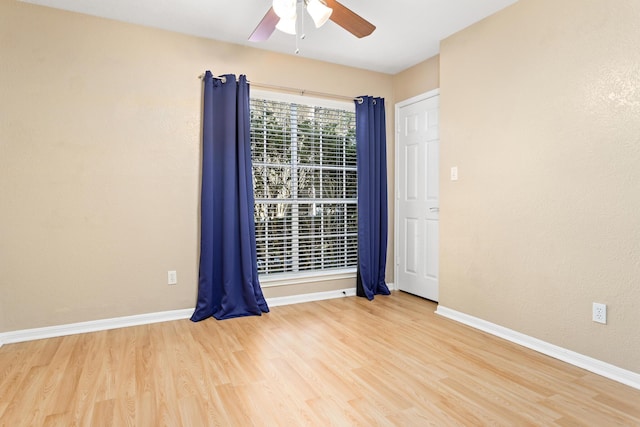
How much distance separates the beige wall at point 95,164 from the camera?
2.88 metres

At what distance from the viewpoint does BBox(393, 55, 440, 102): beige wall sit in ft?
12.8

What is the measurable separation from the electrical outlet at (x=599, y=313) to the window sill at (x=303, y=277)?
235cm

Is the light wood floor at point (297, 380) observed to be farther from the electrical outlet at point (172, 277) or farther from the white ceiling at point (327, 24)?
the white ceiling at point (327, 24)

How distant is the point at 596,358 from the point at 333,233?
257cm

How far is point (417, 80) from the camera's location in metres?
4.13

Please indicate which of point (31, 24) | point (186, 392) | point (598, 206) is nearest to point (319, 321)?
point (186, 392)

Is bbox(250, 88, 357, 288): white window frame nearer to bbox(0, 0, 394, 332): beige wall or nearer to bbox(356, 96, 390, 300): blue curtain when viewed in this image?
bbox(356, 96, 390, 300): blue curtain

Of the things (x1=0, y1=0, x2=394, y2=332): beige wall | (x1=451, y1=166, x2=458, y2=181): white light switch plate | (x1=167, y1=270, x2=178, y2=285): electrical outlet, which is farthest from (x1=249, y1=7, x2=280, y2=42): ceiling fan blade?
(x1=167, y1=270, x2=178, y2=285): electrical outlet

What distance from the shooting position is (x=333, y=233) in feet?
14.0

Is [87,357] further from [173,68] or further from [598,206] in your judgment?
[598,206]

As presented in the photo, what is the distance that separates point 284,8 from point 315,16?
0.67ft

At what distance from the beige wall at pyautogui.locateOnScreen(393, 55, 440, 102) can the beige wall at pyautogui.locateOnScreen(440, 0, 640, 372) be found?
40 centimetres

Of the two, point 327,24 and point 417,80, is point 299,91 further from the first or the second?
point 417,80

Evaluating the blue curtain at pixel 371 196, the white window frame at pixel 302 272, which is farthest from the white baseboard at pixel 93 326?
the blue curtain at pixel 371 196
